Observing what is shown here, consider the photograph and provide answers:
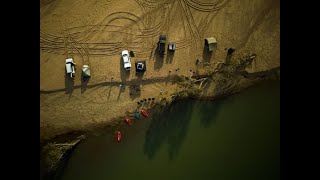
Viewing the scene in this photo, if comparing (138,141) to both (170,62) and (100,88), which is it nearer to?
(100,88)

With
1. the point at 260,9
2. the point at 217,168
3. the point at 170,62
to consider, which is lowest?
the point at 217,168

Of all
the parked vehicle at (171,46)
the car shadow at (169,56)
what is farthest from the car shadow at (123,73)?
the parked vehicle at (171,46)

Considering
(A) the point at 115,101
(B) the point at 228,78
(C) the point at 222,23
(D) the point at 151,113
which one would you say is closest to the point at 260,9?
(C) the point at 222,23

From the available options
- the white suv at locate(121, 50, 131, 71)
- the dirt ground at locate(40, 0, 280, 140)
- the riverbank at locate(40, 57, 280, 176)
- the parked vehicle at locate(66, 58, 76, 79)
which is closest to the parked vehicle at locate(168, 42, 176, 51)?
the dirt ground at locate(40, 0, 280, 140)

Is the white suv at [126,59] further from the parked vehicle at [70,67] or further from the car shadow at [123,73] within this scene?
the parked vehicle at [70,67]

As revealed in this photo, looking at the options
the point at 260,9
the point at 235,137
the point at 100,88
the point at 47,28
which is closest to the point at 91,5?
the point at 47,28

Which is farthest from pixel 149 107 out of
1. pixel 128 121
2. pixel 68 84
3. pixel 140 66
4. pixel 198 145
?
pixel 68 84

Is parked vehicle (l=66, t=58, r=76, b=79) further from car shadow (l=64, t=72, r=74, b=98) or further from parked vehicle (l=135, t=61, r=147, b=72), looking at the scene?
parked vehicle (l=135, t=61, r=147, b=72)

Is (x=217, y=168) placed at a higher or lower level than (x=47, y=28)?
lower
